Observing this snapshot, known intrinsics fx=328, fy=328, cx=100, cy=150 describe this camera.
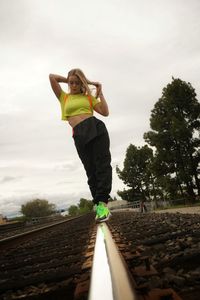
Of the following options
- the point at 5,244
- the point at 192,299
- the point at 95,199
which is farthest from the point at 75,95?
the point at 192,299

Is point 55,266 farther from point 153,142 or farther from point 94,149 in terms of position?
point 153,142

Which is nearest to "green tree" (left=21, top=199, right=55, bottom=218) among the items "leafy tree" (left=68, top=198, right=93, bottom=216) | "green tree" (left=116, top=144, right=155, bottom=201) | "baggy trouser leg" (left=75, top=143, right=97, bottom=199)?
"leafy tree" (left=68, top=198, right=93, bottom=216)

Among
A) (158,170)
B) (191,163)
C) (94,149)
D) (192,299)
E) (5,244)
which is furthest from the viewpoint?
(158,170)

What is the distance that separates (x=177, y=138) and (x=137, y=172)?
3068 cm

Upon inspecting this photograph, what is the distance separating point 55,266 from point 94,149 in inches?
67.2

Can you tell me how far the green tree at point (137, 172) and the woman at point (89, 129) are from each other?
5487cm

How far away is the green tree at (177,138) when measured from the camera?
29.1 metres

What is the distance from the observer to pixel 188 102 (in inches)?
1203

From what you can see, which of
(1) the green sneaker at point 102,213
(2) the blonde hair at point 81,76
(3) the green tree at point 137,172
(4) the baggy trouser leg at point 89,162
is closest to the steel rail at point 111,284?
(1) the green sneaker at point 102,213

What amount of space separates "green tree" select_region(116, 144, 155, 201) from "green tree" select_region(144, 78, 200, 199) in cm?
2642

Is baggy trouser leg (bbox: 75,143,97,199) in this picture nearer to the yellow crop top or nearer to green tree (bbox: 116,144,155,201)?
the yellow crop top

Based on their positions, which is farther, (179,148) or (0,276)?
(179,148)

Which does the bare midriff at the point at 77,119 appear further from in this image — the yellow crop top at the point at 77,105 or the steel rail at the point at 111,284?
the steel rail at the point at 111,284

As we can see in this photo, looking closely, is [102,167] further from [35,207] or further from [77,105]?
[35,207]
